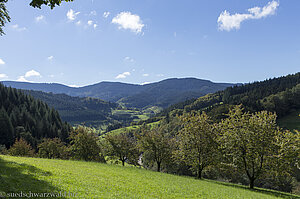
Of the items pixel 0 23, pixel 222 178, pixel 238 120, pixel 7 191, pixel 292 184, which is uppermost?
pixel 0 23

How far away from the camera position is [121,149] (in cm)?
6425

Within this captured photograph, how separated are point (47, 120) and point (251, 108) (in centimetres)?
18180

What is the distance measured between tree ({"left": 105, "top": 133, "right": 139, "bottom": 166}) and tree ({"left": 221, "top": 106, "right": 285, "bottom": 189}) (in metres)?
36.0

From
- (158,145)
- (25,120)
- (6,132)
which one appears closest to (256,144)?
(158,145)

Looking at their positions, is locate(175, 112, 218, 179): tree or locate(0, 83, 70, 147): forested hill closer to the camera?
locate(175, 112, 218, 179): tree

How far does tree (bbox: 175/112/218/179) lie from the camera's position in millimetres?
41719

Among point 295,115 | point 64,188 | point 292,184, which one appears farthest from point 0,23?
point 295,115

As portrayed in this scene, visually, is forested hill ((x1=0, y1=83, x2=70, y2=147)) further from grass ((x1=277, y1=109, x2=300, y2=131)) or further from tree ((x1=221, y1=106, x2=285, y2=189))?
grass ((x1=277, y1=109, x2=300, y2=131))

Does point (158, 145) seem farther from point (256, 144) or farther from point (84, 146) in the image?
point (256, 144)

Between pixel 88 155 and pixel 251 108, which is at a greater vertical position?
pixel 251 108

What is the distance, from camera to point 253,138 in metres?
35.4

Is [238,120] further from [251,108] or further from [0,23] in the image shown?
[251,108]

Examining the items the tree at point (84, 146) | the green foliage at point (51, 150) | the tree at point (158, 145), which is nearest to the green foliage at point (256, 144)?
the tree at point (158, 145)

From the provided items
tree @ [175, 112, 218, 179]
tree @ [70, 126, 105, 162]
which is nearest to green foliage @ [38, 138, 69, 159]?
tree @ [70, 126, 105, 162]
